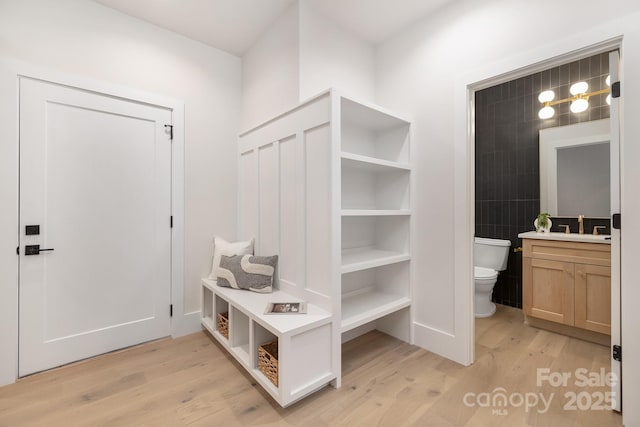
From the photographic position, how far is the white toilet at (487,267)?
2906mm

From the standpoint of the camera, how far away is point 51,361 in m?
1.99

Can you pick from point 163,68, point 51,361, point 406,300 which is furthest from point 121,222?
point 406,300

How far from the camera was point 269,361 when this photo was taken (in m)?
1.71

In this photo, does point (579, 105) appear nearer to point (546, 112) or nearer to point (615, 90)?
point (546, 112)

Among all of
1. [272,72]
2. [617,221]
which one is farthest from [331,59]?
[617,221]

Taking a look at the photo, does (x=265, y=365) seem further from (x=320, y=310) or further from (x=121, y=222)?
(x=121, y=222)

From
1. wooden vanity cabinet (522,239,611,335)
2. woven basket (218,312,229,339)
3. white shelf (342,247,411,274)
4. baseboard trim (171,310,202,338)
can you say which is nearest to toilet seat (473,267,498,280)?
wooden vanity cabinet (522,239,611,335)

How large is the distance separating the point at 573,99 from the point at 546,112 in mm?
224

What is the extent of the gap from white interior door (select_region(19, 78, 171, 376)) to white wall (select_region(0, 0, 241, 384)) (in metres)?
0.07

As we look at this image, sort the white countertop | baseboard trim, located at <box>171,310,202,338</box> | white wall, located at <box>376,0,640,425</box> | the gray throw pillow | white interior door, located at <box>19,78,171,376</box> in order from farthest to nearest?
baseboard trim, located at <box>171,310,202,338</box>
the white countertop
the gray throw pillow
white interior door, located at <box>19,78,171,376</box>
white wall, located at <box>376,0,640,425</box>

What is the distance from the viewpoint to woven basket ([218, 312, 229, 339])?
226cm

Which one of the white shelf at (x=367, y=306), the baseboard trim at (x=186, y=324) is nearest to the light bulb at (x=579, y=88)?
Answer: the white shelf at (x=367, y=306)

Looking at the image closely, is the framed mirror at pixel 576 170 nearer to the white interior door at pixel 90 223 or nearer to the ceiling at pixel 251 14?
the ceiling at pixel 251 14

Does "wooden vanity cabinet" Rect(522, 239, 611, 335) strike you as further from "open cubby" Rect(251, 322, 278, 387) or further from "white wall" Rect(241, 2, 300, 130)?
"white wall" Rect(241, 2, 300, 130)
